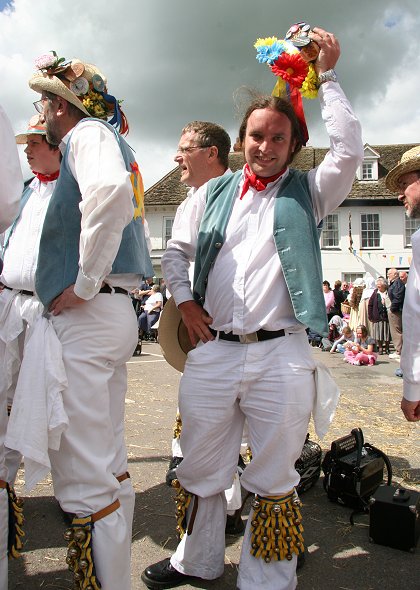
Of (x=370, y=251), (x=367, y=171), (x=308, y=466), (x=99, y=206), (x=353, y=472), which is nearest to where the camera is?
(x=99, y=206)

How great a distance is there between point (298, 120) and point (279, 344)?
3.48 ft

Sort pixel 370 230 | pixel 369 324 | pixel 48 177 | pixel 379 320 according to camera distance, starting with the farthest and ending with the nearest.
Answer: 1. pixel 370 230
2. pixel 369 324
3. pixel 379 320
4. pixel 48 177

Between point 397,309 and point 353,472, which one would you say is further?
point 397,309

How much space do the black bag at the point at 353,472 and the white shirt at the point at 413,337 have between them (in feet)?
3.61

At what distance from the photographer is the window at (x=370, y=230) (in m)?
27.4

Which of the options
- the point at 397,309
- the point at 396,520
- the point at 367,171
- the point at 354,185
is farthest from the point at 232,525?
the point at 367,171

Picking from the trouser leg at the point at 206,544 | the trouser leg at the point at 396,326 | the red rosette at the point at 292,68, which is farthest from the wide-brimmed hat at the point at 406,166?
the trouser leg at the point at 396,326

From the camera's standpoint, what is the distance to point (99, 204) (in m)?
1.91

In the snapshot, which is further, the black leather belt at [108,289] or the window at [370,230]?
the window at [370,230]

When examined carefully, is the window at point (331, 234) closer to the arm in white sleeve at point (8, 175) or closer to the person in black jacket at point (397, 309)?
the person in black jacket at point (397, 309)

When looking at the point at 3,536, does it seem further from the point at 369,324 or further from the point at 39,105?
the point at 369,324

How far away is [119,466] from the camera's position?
2.31m

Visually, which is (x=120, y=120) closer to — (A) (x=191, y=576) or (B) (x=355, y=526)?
(A) (x=191, y=576)

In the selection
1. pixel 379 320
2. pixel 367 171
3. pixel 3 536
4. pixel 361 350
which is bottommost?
pixel 361 350
